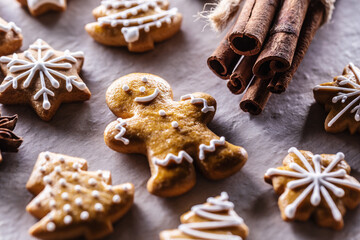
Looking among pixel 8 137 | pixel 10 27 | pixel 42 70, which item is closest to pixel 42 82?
pixel 42 70

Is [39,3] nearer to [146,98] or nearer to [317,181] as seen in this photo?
[146,98]

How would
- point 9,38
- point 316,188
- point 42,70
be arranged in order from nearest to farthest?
point 316,188 → point 42,70 → point 9,38

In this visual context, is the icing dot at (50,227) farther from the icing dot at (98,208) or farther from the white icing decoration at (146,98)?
the white icing decoration at (146,98)

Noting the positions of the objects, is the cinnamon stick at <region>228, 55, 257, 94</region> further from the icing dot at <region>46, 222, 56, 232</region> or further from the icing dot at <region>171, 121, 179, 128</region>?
the icing dot at <region>46, 222, 56, 232</region>

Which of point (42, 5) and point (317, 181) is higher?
point (42, 5)

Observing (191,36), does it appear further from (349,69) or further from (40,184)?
(40,184)

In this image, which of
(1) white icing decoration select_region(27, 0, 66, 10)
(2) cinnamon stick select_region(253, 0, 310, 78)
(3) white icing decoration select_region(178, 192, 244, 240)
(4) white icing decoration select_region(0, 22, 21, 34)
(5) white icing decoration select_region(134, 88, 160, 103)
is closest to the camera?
(3) white icing decoration select_region(178, 192, 244, 240)

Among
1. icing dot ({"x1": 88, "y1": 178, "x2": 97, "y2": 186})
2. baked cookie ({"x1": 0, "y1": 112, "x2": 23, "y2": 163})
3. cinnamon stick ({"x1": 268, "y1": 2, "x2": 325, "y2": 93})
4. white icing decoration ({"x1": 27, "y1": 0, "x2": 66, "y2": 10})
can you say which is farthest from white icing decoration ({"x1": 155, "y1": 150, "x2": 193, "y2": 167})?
white icing decoration ({"x1": 27, "y1": 0, "x2": 66, "y2": 10})
